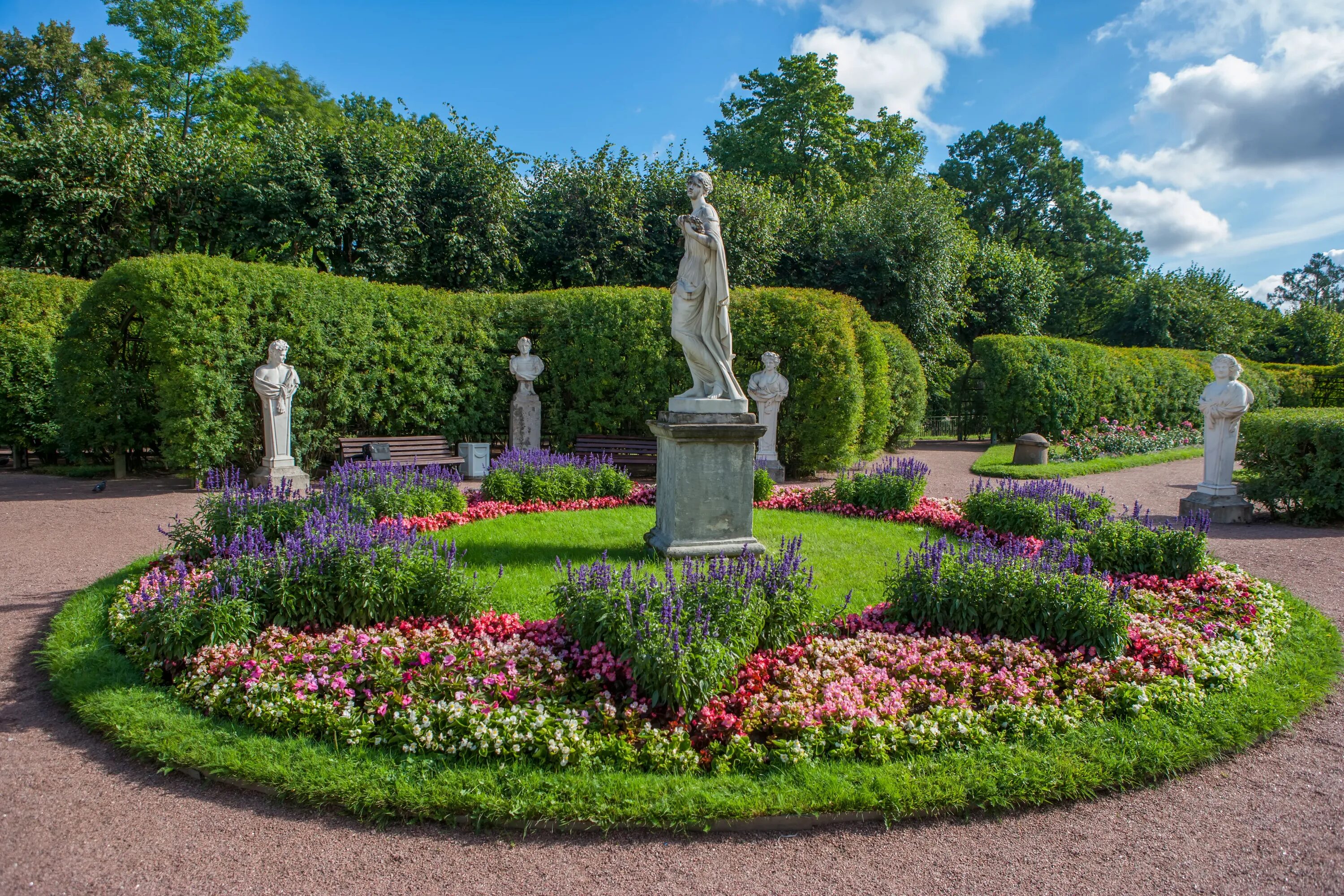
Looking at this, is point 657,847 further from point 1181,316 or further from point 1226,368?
point 1181,316

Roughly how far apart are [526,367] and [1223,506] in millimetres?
11026

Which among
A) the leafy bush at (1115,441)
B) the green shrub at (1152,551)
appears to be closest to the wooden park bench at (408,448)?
the green shrub at (1152,551)

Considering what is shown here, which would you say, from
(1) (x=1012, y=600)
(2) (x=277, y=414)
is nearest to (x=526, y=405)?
(2) (x=277, y=414)

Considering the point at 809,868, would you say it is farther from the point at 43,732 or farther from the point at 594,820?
the point at 43,732

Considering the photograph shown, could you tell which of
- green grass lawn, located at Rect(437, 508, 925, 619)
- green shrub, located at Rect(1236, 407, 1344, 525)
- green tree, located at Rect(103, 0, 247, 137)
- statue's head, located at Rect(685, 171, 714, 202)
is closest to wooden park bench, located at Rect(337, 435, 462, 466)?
green grass lawn, located at Rect(437, 508, 925, 619)

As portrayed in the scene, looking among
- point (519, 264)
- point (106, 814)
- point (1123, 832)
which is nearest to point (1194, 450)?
point (519, 264)

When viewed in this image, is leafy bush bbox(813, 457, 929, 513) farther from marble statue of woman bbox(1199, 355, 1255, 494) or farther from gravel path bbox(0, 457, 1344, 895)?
gravel path bbox(0, 457, 1344, 895)

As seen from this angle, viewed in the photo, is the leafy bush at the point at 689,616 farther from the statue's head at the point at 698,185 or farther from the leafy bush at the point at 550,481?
the leafy bush at the point at 550,481

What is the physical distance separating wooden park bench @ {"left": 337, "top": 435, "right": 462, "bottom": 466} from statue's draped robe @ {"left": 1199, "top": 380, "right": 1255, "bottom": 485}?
1144 centimetres

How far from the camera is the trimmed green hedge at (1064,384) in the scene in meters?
19.9

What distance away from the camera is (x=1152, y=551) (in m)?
6.42

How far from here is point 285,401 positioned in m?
11.5

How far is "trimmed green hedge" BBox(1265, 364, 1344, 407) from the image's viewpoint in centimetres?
2719

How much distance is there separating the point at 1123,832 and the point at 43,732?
5.33 m
